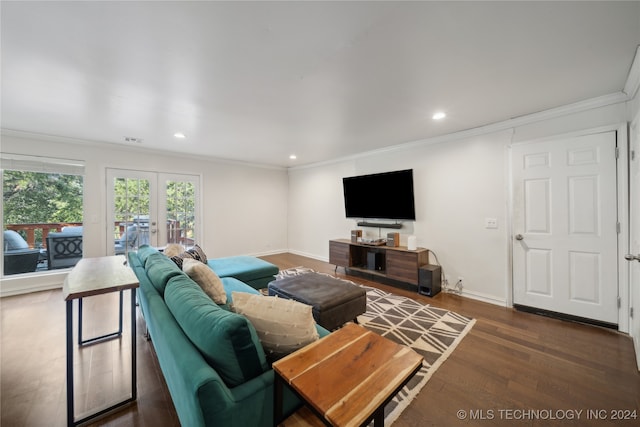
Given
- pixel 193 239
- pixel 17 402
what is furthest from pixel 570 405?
pixel 193 239

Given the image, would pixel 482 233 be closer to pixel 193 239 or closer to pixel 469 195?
pixel 469 195

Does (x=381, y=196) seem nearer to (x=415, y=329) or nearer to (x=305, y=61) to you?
(x=415, y=329)

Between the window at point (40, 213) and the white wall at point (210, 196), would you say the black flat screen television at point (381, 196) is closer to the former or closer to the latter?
the white wall at point (210, 196)

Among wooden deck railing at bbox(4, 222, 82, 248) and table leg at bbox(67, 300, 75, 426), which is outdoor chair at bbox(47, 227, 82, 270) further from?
table leg at bbox(67, 300, 75, 426)

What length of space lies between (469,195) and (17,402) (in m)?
4.82

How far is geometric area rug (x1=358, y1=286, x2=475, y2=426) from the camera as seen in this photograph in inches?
70.3

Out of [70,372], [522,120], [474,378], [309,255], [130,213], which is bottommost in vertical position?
[474,378]

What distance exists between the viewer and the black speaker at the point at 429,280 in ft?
11.4

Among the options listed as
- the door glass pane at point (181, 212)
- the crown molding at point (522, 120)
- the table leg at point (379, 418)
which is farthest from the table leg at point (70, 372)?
the crown molding at point (522, 120)

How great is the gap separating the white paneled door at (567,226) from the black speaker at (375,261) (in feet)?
6.00

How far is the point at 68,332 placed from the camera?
1.42 m

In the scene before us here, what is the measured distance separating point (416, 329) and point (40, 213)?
18.6 feet

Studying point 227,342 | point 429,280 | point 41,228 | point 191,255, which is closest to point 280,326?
point 227,342

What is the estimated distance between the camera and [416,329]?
256 centimetres
